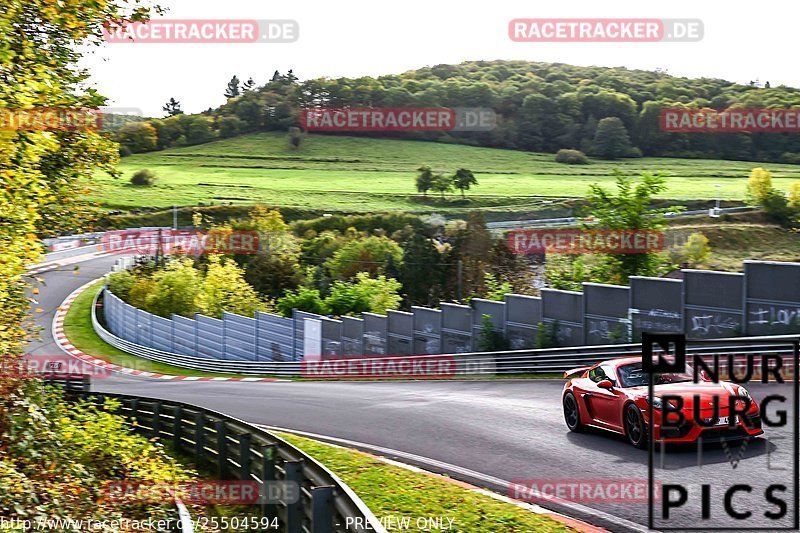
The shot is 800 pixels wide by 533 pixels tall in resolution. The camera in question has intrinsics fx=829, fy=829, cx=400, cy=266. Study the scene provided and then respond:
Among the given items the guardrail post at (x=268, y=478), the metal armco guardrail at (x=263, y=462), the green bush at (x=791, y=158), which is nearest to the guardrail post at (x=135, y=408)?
the metal armco guardrail at (x=263, y=462)

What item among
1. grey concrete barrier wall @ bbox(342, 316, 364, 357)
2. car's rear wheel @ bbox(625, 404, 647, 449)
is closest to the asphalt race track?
car's rear wheel @ bbox(625, 404, 647, 449)

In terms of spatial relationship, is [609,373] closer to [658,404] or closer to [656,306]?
[658,404]

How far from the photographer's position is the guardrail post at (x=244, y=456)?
12.0 meters

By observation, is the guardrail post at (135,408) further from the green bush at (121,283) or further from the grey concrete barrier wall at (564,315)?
the green bush at (121,283)

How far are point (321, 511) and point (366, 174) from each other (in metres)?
117

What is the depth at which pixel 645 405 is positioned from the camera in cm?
1083

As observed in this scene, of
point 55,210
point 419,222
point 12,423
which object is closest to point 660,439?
point 12,423

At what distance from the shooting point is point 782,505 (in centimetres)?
848

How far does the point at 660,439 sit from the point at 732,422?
0.92 metres

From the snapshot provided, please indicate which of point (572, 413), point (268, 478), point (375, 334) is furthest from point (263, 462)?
point (375, 334)

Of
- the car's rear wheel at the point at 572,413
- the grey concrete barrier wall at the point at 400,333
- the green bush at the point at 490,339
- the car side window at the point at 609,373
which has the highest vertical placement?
the car side window at the point at 609,373

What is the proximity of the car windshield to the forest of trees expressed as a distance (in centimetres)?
8857

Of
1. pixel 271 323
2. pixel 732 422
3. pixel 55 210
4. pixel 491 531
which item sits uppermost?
pixel 55 210

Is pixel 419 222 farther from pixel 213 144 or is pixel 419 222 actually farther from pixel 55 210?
pixel 55 210
